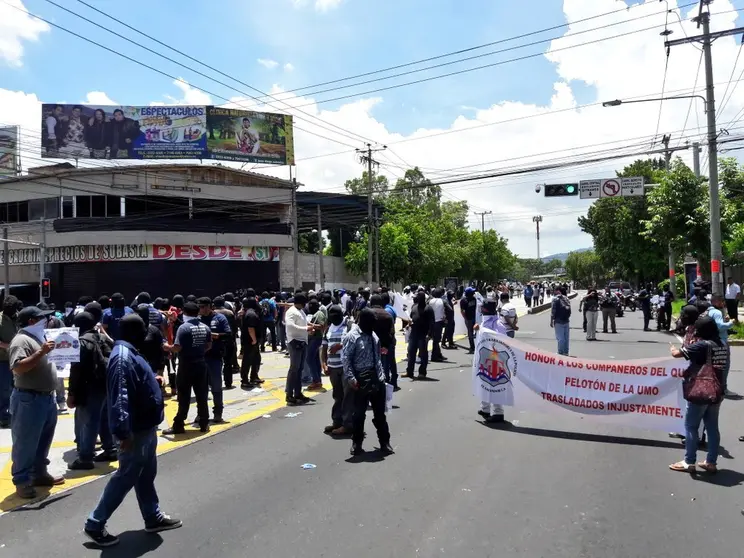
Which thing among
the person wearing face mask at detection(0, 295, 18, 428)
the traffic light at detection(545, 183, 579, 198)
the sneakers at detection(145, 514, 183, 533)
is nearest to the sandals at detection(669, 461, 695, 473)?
the sneakers at detection(145, 514, 183, 533)

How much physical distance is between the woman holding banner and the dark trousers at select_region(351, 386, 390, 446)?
3.13 m

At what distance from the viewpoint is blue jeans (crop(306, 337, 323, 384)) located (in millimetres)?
11906

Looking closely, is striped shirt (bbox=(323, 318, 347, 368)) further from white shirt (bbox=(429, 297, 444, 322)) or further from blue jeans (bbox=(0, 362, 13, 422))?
white shirt (bbox=(429, 297, 444, 322))

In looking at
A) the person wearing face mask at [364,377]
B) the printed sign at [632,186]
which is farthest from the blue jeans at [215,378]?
the printed sign at [632,186]

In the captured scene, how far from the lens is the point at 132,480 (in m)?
4.77

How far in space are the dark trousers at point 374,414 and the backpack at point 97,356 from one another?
9.23 feet

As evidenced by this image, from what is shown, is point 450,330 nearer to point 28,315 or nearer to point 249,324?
point 249,324

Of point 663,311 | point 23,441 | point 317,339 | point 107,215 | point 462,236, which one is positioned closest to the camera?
point 23,441

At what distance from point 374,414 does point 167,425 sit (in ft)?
12.1

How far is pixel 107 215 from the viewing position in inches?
1492

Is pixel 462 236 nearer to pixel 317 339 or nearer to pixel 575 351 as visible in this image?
pixel 575 351

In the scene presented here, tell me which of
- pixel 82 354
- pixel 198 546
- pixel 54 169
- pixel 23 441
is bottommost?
pixel 198 546

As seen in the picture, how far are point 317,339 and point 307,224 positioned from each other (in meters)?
36.2

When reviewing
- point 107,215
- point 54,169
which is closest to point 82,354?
point 107,215
